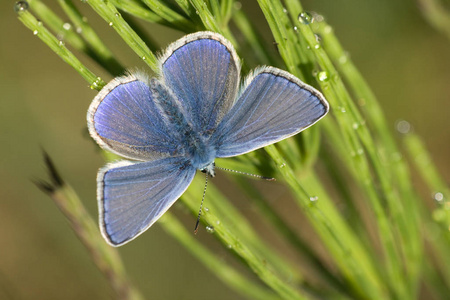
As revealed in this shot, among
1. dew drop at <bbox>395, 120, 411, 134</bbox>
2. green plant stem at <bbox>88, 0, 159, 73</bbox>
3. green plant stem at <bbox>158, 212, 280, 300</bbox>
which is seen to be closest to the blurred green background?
green plant stem at <bbox>158, 212, 280, 300</bbox>

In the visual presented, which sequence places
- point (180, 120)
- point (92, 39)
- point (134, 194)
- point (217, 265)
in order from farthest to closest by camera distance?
point (217, 265)
point (180, 120)
point (134, 194)
point (92, 39)

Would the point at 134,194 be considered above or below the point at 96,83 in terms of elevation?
below

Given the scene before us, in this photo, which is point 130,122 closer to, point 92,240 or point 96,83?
point 96,83

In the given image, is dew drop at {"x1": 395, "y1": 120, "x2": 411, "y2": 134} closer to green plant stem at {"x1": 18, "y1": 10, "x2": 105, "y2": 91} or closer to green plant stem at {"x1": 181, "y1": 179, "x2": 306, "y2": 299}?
green plant stem at {"x1": 181, "y1": 179, "x2": 306, "y2": 299}

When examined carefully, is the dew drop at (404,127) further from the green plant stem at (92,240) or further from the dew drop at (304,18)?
the green plant stem at (92,240)

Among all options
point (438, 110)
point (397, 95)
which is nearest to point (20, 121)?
point (397, 95)

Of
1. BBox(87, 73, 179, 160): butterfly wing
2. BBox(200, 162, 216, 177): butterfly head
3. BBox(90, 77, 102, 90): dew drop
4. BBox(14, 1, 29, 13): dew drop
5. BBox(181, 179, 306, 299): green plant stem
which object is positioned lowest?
BBox(181, 179, 306, 299): green plant stem

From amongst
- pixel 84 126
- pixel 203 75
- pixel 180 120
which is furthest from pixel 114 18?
pixel 84 126
